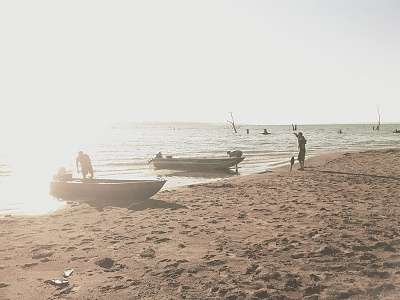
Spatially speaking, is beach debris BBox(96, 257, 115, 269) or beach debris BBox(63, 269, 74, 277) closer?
beach debris BBox(63, 269, 74, 277)

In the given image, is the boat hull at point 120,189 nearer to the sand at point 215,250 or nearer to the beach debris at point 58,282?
the sand at point 215,250

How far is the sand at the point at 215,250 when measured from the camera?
4.61 metres

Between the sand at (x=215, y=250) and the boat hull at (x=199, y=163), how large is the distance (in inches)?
476

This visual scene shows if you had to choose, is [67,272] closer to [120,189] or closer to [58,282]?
[58,282]

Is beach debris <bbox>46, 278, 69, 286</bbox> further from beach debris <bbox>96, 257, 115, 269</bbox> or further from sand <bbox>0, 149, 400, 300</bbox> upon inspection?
beach debris <bbox>96, 257, 115, 269</bbox>

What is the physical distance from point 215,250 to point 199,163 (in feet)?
57.1

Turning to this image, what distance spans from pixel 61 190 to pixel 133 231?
834 centimetres

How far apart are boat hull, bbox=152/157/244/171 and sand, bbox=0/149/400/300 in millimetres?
12097

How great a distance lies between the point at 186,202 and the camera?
36.4ft

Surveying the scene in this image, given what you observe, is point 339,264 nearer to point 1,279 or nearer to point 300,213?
point 300,213

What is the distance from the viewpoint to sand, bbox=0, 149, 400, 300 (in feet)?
15.1

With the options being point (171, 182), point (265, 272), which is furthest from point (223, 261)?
point (171, 182)

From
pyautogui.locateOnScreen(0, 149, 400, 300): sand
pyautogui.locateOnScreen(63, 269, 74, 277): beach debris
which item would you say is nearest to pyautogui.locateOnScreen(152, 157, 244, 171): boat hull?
pyautogui.locateOnScreen(0, 149, 400, 300): sand

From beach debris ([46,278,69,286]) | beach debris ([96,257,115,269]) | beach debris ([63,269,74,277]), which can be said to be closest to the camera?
beach debris ([46,278,69,286])
